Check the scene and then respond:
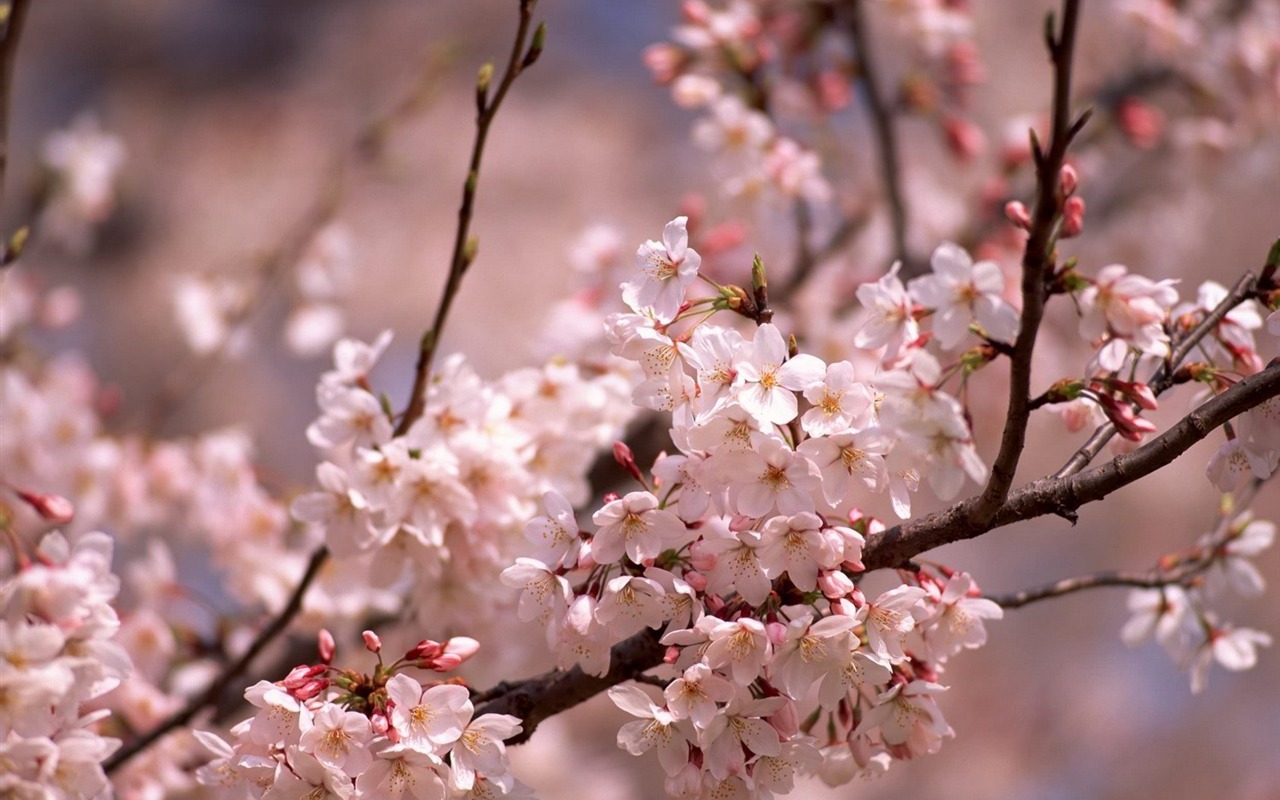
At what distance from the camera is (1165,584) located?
3.56 feet

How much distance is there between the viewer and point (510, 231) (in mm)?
4828

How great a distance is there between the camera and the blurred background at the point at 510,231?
4133 millimetres

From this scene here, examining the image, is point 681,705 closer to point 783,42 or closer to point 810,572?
point 810,572

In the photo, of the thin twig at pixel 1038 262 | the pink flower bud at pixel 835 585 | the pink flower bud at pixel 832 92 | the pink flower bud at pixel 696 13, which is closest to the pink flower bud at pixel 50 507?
the pink flower bud at pixel 835 585

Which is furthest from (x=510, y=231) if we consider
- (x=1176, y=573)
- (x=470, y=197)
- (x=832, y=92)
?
(x=1176, y=573)

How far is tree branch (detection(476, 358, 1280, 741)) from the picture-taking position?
29.5 inches

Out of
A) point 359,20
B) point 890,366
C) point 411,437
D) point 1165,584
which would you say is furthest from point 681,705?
point 359,20

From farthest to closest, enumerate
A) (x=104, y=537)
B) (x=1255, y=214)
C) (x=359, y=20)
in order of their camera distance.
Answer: (x=359, y=20)
(x=1255, y=214)
(x=104, y=537)

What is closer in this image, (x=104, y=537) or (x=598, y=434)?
(x=104, y=537)

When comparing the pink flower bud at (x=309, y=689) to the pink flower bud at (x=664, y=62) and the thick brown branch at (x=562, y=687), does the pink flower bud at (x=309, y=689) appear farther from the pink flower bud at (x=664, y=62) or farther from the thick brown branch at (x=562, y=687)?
the pink flower bud at (x=664, y=62)

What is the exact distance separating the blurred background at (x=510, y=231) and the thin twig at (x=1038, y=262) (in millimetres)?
2766

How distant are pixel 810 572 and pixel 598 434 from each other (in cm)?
47

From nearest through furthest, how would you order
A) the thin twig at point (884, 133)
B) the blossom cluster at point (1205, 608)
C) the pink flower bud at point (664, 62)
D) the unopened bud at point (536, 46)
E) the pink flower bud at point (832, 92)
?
1. the unopened bud at point (536, 46)
2. the blossom cluster at point (1205, 608)
3. the pink flower bud at point (664, 62)
4. the thin twig at point (884, 133)
5. the pink flower bud at point (832, 92)

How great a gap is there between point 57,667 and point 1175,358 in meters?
0.90
